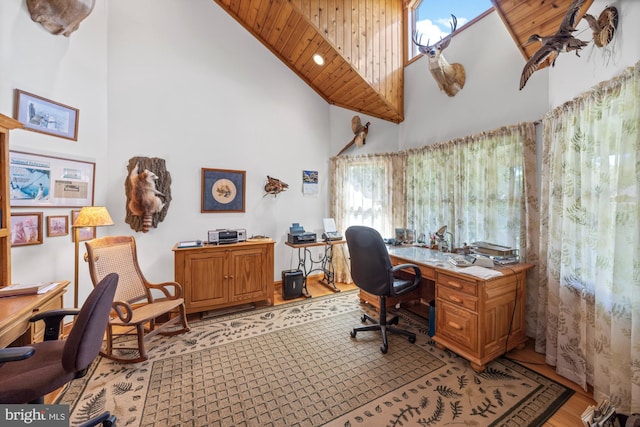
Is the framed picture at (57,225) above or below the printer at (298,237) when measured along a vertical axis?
above

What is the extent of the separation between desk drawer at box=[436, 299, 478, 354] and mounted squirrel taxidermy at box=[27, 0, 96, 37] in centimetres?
446

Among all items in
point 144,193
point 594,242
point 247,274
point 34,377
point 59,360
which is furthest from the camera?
point 247,274

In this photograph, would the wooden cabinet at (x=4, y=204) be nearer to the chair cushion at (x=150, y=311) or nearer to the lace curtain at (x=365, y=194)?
the chair cushion at (x=150, y=311)

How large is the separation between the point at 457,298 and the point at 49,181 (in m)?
3.98

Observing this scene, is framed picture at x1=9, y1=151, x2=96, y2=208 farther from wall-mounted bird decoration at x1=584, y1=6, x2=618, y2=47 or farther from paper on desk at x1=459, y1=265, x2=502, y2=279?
wall-mounted bird decoration at x1=584, y1=6, x2=618, y2=47

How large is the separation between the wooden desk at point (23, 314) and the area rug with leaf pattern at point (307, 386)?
544mm

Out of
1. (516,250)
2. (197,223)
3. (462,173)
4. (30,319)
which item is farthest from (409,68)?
(30,319)

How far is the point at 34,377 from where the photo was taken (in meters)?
1.18

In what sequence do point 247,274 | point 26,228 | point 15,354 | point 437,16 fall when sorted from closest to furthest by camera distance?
1. point 15,354
2. point 26,228
3. point 247,274
4. point 437,16

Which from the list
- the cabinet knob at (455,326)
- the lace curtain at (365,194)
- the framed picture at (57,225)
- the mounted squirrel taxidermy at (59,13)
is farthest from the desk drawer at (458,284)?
the mounted squirrel taxidermy at (59,13)

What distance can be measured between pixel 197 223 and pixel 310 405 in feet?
8.64

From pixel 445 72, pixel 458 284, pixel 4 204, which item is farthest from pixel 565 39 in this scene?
pixel 4 204

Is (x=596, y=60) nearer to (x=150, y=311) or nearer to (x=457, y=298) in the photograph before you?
(x=457, y=298)

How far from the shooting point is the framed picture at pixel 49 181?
218 centimetres
